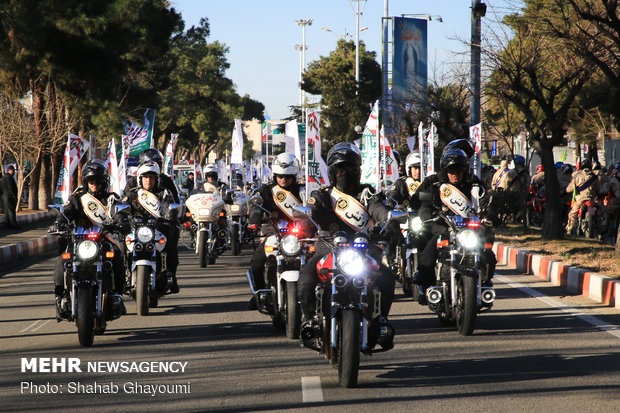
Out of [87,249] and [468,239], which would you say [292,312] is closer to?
[468,239]

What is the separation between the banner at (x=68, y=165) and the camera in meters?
13.7

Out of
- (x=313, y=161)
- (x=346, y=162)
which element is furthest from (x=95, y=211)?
(x=313, y=161)

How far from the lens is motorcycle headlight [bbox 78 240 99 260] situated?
823 cm

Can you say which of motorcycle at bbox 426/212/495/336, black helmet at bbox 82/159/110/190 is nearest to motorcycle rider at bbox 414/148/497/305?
motorcycle at bbox 426/212/495/336

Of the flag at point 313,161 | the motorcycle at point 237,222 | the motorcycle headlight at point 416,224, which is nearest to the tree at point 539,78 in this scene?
the motorcycle at point 237,222

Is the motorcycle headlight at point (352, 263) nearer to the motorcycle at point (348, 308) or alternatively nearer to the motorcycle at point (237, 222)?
the motorcycle at point (348, 308)

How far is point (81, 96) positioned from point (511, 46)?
56.2ft

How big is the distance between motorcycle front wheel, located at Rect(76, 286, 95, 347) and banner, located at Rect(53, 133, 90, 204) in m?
5.12

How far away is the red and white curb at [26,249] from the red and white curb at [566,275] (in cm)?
1013

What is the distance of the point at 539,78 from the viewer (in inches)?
790

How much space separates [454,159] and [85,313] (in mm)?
3858

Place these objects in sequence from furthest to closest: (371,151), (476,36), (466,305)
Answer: (476,36) → (371,151) → (466,305)

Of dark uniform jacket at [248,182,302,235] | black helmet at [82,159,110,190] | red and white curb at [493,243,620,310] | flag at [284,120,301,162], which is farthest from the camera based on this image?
flag at [284,120,301,162]

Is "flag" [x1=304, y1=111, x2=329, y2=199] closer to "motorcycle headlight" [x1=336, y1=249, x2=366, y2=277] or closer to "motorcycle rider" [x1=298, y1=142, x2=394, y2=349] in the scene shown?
"motorcycle rider" [x1=298, y1=142, x2=394, y2=349]
